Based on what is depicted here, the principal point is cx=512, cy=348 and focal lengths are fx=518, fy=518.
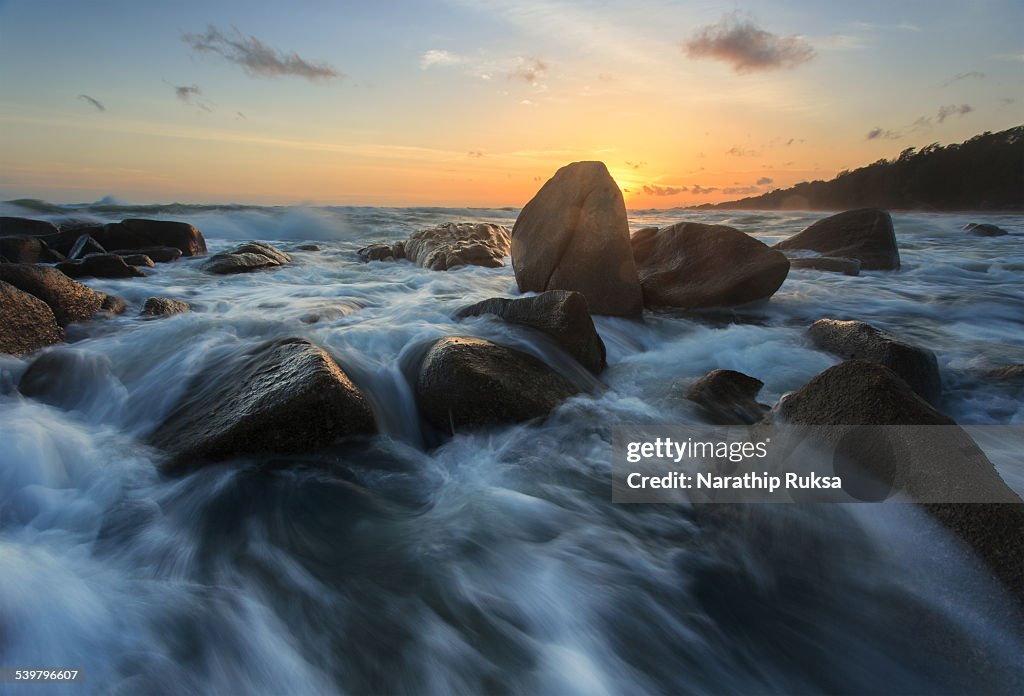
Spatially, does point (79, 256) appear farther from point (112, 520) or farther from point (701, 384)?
point (701, 384)

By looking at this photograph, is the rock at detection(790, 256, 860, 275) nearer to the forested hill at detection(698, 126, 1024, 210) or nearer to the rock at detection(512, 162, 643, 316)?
the rock at detection(512, 162, 643, 316)

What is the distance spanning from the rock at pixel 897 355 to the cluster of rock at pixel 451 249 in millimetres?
8061

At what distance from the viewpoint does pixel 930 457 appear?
236cm

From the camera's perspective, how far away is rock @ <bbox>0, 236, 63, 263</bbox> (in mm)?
9344

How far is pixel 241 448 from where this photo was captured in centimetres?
318

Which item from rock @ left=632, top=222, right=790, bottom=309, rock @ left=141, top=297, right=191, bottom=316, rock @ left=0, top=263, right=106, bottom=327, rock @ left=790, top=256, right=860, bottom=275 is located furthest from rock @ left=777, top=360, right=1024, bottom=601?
rock @ left=790, top=256, right=860, bottom=275

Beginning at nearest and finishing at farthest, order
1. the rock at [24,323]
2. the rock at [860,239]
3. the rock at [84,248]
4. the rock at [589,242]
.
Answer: the rock at [24,323]
the rock at [589,242]
the rock at [84,248]
the rock at [860,239]

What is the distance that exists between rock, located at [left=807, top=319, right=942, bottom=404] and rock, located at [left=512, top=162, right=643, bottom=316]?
2.47 m

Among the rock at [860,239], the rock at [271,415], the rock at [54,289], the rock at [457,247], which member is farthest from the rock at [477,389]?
the rock at [860,239]

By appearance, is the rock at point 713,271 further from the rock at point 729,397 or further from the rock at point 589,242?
the rock at point 729,397

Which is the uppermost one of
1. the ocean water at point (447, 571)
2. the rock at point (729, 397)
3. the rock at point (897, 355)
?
the rock at point (897, 355)

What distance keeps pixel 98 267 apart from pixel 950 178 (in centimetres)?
5824

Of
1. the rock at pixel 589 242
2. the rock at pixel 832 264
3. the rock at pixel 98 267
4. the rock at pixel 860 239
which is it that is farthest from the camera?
the rock at pixel 860 239

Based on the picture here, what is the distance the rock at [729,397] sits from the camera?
3988mm
